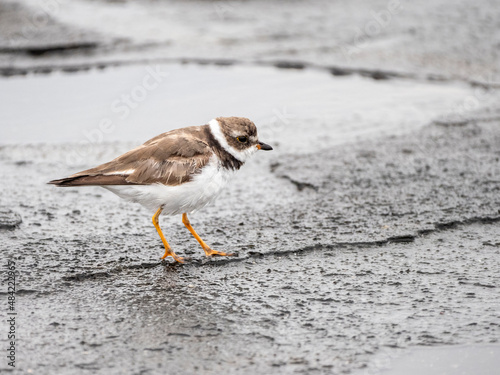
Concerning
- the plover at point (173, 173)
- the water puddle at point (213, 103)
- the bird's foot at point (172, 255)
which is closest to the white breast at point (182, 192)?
the plover at point (173, 173)

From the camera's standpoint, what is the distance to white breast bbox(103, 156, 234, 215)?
4871 millimetres

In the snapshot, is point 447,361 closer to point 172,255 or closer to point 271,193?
point 172,255

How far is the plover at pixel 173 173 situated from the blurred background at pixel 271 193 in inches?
16.4

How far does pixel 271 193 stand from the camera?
20.2 ft

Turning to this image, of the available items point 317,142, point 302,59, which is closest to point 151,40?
point 302,59

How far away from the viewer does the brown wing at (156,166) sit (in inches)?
190

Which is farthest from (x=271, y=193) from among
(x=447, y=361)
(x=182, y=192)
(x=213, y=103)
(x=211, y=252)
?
(x=447, y=361)

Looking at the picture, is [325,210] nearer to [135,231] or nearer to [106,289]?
[135,231]

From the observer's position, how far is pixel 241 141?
525 centimetres

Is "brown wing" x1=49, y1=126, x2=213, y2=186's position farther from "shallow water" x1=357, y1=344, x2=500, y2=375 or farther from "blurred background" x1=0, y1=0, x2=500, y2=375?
"shallow water" x1=357, y1=344, x2=500, y2=375

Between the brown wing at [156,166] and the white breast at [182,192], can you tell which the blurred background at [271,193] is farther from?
the brown wing at [156,166]

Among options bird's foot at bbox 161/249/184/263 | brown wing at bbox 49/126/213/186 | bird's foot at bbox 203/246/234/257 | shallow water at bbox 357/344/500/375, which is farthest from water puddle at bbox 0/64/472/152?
shallow water at bbox 357/344/500/375

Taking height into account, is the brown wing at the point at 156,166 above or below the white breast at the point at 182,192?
above

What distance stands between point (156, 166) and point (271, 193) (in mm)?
1527
